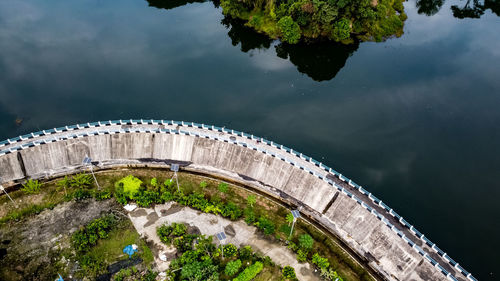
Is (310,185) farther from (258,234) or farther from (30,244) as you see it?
(30,244)

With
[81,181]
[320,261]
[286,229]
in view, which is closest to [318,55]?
[286,229]

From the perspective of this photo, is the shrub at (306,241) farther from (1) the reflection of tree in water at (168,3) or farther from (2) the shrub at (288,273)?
(1) the reflection of tree in water at (168,3)

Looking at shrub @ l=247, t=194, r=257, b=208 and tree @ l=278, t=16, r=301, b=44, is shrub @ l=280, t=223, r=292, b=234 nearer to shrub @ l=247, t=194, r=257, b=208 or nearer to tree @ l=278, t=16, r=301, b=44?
shrub @ l=247, t=194, r=257, b=208

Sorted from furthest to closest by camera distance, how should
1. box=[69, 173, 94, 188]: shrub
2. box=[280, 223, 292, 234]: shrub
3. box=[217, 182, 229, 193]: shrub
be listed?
box=[69, 173, 94, 188]: shrub < box=[217, 182, 229, 193]: shrub < box=[280, 223, 292, 234]: shrub

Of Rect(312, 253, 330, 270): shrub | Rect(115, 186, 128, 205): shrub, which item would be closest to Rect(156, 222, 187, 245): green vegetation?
Rect(115, 186, 128, 205): shrub

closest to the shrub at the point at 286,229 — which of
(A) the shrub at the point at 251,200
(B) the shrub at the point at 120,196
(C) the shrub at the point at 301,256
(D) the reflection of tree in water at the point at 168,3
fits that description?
(C) the shrub at the point at 301,256

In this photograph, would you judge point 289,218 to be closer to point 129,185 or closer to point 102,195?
point 129,185
